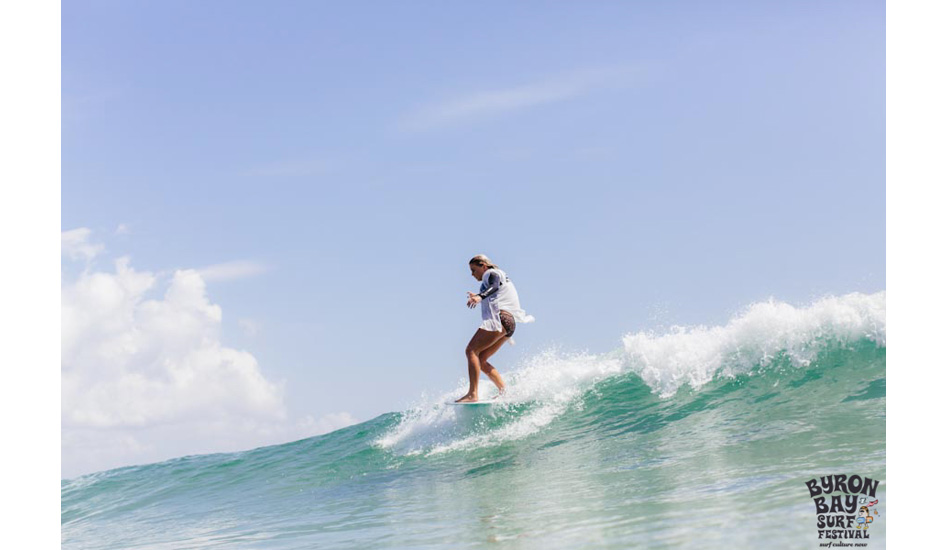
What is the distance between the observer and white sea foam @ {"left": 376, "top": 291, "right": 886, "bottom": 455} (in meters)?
10.1

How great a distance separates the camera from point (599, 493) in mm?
6453

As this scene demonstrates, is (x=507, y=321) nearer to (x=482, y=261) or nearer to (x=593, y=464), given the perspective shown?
(x=482, y=261)

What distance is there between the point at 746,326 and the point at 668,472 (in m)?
4.41

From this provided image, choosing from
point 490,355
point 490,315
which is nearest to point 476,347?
point 490,355

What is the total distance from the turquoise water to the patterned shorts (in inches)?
52.6

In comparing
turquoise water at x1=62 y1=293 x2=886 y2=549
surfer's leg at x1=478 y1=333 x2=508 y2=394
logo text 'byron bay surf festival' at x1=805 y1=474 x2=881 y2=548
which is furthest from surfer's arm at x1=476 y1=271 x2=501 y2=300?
logo text 'byron bay surf festival' at x1=805 y1=474 x2=881 y2=548

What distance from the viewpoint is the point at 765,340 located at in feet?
34.1

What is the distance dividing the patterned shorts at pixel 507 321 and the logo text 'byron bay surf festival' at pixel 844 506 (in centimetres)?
461

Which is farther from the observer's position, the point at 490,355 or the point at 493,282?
the point at 490,355

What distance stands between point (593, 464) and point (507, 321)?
235 cm

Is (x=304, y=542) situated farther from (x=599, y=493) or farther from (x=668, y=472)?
(x=668, y=472)

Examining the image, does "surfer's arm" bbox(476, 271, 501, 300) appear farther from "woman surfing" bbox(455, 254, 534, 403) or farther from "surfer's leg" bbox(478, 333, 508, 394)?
"surfer's leg" bbox(478, 333, 508, 394)

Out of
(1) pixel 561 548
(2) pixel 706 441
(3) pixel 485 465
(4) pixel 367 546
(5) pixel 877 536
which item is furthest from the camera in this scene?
(3) pixel 485 465

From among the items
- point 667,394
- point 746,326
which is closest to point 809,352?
point 746,326
